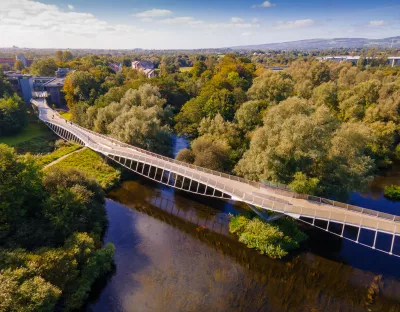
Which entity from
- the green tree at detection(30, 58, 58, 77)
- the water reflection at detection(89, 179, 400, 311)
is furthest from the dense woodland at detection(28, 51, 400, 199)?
the green tree at detection(30, 58, 58, 77)

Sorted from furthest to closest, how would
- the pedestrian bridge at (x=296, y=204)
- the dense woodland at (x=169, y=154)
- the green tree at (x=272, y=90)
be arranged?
the green tree at (x=272, y=90) → the pedestrian bridge at (x=296, y=204) → the dense woodland at (x=169, y=154)

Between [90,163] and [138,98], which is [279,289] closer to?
[90,163]

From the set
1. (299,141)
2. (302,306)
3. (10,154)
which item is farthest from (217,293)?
(10,154)

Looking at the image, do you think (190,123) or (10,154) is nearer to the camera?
(10,154)

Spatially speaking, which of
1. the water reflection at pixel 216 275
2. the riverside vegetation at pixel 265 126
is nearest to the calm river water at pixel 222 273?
the water reflection at pixel 216 275

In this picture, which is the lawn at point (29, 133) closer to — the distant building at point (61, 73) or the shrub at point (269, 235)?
the distant building at point (61, 73)

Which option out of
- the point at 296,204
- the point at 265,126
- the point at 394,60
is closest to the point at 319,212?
the point at 296,204

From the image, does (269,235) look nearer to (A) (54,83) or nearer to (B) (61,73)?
(A) (54,83)
